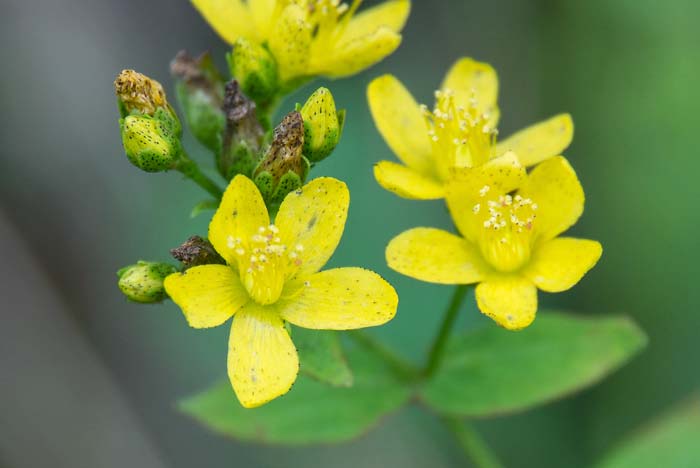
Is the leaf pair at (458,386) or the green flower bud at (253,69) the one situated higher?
the green flower bud at (253,69)

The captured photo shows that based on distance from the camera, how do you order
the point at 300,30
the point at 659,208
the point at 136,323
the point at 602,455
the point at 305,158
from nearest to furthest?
the point at 305,158 < the point at 300,30 < the point at 602,455 < the point at 659,208 < the point at 136,323

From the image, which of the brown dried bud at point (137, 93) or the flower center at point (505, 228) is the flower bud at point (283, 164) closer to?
the brown dried bud at point (137, 93)

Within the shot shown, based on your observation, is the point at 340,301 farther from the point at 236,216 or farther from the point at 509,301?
the point at 509,301

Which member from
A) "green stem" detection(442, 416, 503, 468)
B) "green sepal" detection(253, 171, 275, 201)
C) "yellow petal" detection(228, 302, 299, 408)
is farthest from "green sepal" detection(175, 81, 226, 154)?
"green stem" detection(442, 416, 503, 468)

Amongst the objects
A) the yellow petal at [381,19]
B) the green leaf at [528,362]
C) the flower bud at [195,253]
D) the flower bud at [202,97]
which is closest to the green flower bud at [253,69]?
the flower bud at [202,97]

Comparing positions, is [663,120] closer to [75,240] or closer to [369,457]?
[369,457]

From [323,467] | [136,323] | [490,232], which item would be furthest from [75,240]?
[490,232]
